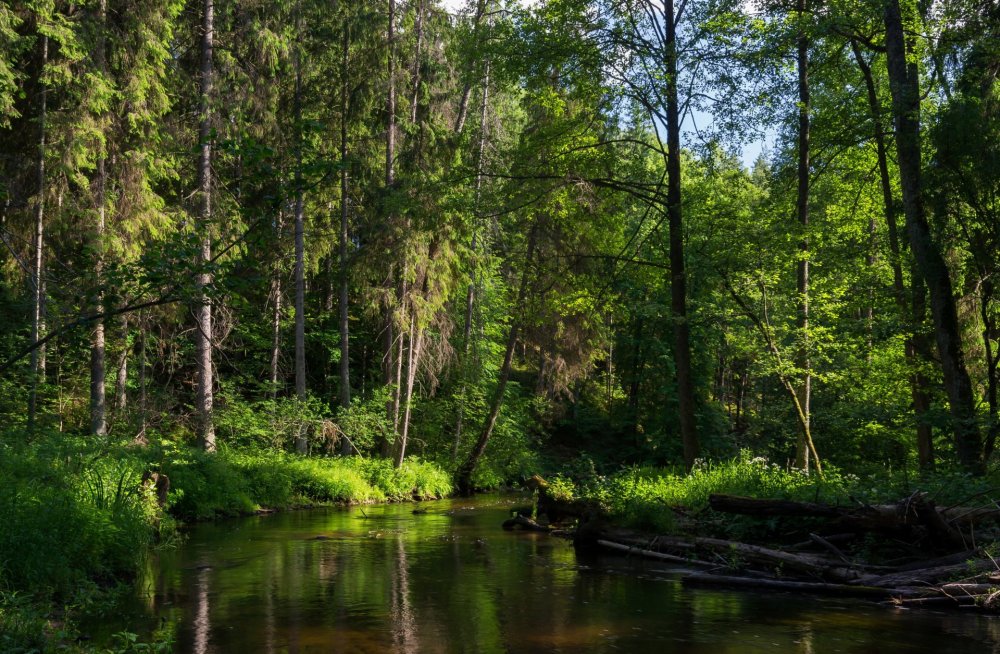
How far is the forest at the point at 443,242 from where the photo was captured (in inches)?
458

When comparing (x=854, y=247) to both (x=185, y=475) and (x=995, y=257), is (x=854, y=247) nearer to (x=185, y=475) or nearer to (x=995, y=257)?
(x=995, y=257)

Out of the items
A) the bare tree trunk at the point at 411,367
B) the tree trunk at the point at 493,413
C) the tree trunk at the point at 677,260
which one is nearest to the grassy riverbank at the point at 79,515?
the bare tree trunk at the point at 411,367

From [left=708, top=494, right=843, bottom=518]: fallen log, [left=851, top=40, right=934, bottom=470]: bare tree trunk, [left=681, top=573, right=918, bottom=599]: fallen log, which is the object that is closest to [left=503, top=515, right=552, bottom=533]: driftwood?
[left=708, top=494, right=843, bottom=518]: fallen log

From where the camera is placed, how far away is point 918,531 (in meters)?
9.58

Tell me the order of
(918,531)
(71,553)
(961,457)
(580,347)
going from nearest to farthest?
(71,553), (918,531), (961,457), (580,347)

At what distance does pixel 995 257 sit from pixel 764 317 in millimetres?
4473

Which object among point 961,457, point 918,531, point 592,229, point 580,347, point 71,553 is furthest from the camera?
point 580,347

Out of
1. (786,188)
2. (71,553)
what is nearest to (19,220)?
(71,553)

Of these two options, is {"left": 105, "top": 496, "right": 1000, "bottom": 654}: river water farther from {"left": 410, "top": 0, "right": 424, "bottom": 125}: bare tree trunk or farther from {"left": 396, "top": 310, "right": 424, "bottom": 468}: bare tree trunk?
{"left": 410, "top": 0, "right": 424, "bottom": 125}: bare tree trunk

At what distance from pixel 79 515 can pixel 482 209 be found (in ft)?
33.1

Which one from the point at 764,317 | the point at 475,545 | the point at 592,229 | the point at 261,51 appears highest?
the point at 261,51

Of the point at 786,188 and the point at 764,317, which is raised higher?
the point at 786,188

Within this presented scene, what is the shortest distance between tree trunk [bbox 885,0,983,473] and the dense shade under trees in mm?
52

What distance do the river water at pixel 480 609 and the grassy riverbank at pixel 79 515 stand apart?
57 centimetres
